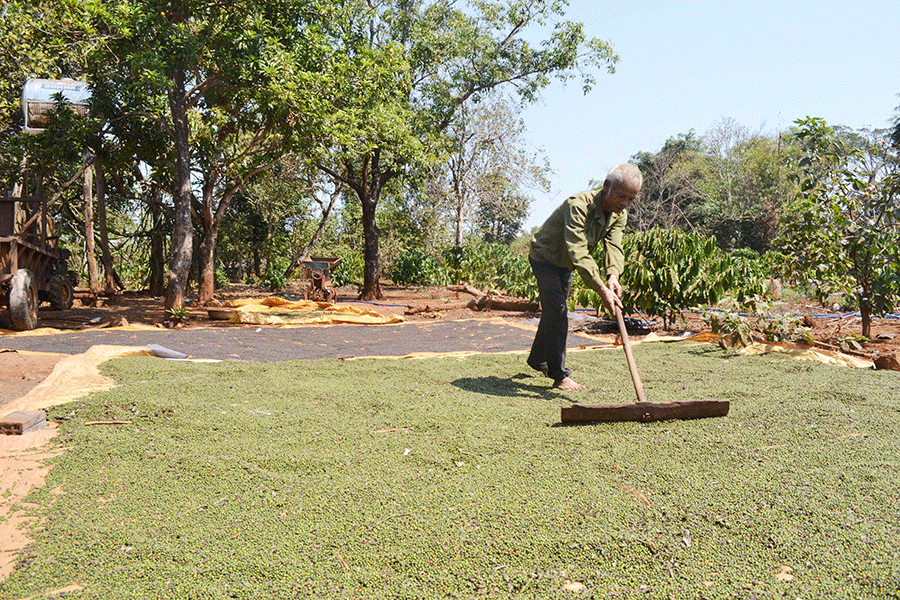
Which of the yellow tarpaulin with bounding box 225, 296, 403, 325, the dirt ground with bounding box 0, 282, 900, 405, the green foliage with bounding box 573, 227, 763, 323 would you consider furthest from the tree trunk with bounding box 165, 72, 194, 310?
the green foliage with bounding box 573, 227, 763, 323

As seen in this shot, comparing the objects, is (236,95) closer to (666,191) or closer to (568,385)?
(568,385)

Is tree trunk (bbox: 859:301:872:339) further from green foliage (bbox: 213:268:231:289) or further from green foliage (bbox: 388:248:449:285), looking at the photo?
green foliage (bbox: 213:268:231:289)

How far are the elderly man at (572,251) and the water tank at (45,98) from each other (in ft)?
25.6

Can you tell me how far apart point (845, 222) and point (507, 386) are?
12.8 ft

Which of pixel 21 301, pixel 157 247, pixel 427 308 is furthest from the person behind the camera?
pixel 157 247

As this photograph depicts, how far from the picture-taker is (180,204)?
932cm

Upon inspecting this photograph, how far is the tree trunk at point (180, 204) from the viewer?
29.9ft

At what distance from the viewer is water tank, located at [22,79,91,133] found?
8719 millimetres

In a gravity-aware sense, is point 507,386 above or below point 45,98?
below

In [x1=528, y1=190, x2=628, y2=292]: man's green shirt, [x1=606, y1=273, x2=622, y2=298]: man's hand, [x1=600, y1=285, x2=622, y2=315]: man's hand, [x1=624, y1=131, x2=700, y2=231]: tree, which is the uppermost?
[x1=624, y1=131, x2=700, y2=231]: tree

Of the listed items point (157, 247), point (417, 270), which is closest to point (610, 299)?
point (157, 247)

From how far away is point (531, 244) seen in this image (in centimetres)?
393

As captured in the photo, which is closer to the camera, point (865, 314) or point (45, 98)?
point (865, 314)

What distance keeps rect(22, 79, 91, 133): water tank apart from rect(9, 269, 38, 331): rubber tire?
274 centimetres
